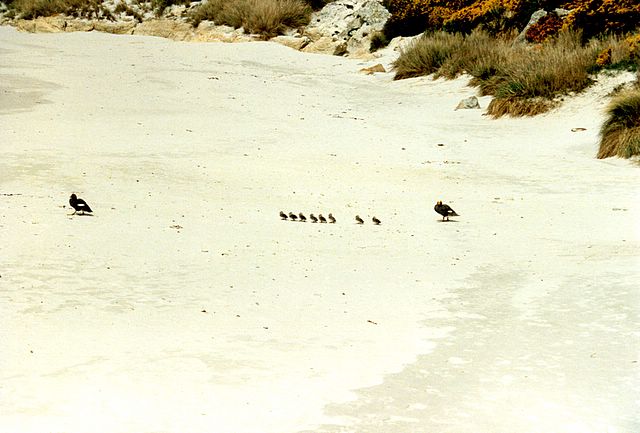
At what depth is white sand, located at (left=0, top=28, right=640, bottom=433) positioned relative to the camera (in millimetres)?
5633

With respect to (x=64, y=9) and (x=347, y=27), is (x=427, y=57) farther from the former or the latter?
(x=64, y=9)

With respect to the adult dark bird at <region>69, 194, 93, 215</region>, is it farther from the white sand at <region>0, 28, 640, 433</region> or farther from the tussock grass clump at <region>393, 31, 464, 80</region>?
the tussock grass clump at <region>393, 31, 464, 80</region>

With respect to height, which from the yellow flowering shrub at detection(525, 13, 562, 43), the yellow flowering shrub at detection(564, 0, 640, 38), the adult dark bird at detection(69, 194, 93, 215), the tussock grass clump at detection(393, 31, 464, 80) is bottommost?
the adult dark bird at detection(69, 194, 93, 215)

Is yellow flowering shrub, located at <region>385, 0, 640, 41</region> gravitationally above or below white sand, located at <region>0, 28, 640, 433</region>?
above

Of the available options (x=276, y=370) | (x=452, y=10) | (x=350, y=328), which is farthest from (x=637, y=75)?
(x=276, y=370)

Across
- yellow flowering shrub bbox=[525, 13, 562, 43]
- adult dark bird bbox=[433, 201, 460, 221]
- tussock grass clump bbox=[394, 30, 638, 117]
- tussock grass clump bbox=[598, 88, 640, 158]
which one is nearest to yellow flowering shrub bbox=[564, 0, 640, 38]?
yellow flowering shrub bbox=[525, 13, 562, 43]

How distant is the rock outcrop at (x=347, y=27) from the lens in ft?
95.4

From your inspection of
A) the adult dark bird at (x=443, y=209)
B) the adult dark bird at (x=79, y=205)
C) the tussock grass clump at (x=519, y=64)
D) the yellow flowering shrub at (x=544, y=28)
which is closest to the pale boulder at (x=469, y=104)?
the tussock grass clump at (x=519, y=64)

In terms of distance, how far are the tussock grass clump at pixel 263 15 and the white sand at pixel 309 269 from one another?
35.4 ft

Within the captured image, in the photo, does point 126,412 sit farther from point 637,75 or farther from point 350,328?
point 637,75

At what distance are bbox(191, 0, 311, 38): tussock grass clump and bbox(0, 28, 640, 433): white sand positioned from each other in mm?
10790

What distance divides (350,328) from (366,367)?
3.13 ft

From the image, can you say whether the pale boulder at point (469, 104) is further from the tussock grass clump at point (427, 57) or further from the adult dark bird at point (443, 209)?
the adult dark bird at point (443, 209)

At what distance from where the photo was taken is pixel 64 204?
11.6 m
